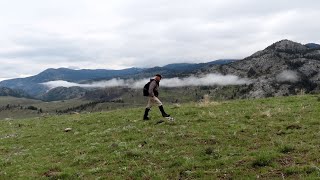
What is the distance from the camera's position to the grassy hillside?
17.1 meters

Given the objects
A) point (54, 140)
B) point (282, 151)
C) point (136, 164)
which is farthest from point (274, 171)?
point (54, 140)

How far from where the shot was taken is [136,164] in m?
19.1

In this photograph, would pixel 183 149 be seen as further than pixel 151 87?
No

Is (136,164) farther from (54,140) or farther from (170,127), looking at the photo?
(54,140)

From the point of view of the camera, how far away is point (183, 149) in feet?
68.9

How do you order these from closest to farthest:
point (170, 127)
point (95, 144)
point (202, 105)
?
point (95, 144) < point (170, 127) < point (202, 105)

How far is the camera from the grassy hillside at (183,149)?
17.1 metres

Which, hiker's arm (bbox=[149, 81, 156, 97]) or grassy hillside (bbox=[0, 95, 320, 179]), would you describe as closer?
grassy hillside (bbox=[0, 95, 320, 179])

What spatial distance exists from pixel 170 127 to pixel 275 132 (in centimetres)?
731

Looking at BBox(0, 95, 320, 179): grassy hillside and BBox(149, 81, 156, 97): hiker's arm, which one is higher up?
BBox(149, 81, 156, 97): hiker's arm

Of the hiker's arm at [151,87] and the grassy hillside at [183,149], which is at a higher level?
the hiker's arm at [151,87]

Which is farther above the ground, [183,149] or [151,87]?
[151,87]

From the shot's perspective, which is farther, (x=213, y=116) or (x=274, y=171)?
(x=213, y=116)

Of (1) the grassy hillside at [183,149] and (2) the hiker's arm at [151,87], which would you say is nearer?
(1) the grassy hillside at [183,149]
